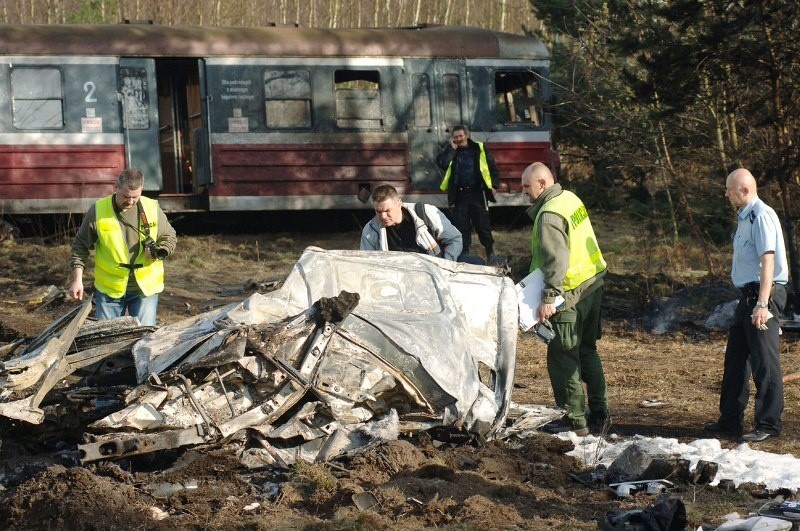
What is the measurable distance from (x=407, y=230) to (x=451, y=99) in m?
8.33

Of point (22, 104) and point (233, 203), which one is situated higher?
point (22, 104)

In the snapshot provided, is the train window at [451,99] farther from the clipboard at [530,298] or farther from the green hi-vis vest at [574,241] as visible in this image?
the clipboard at [530,298]

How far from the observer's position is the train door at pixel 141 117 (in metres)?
14.4

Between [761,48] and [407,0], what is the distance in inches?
678

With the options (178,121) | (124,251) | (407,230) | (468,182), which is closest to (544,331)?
(407,230)

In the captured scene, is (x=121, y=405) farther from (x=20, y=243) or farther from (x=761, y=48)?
(x=20, y=243)

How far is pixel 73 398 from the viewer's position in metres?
5.77

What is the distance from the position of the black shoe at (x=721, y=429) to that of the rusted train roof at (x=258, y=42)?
9.32 metres

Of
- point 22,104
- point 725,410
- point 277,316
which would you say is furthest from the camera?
point 22,104

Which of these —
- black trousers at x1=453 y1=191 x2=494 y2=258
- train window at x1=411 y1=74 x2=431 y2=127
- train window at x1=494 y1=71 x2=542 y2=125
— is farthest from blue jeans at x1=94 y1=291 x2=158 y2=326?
train window at x1=494 y1=71 x2=542 y2=125

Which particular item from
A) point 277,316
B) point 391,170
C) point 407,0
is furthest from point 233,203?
point 407,0

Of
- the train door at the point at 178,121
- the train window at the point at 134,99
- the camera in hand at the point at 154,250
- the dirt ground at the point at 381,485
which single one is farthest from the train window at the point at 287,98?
the camera in hand at the point at 154,250

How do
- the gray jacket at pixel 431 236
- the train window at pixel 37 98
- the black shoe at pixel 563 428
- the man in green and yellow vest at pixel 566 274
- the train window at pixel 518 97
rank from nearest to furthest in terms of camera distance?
1. the man in green and yellow vest at pixel 566 274
2. the black shoe at pixel 563 428
3. the gray jacket at pixel 431 236
4. the train window at pixel 37 98
5. the train window at pixel 518 97

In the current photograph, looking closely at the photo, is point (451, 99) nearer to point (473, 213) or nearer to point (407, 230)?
point (473, 213)
